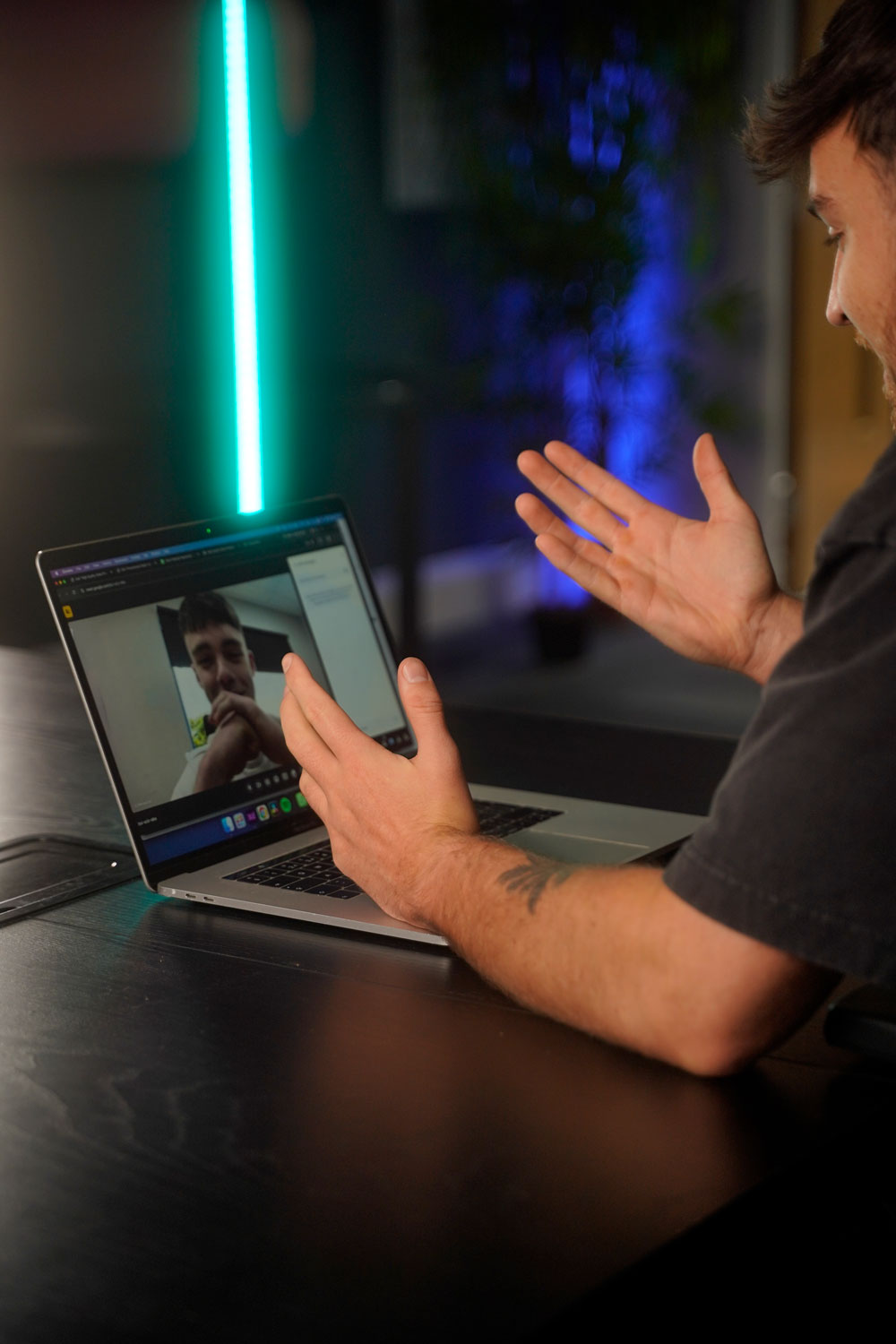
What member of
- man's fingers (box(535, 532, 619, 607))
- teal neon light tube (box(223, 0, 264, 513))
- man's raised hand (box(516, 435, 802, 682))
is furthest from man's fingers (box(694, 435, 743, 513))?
teal neon light tube (box(223, 0, 264, 513))

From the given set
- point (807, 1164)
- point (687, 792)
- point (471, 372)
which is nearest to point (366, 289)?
point (471, 372)

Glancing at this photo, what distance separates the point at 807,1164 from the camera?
736mm

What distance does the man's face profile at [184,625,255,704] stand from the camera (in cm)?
119

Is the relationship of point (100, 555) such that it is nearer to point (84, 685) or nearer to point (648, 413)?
point (84, 685)

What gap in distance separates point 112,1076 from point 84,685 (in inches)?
14.6

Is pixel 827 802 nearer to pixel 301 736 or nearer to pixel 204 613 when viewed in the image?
pixel 301 736

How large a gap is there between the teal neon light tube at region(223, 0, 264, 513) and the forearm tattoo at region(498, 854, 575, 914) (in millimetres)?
3436

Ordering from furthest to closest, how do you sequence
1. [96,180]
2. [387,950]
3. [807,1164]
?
[96,180]
[387,950]
[807,1164]

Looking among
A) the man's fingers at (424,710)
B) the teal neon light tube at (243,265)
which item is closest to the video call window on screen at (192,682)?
the man's fingers at (424,710)

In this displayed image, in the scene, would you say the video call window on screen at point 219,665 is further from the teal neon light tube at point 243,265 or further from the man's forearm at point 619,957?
the teal neon light tube at point 243,265

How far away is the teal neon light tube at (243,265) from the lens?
168 inches

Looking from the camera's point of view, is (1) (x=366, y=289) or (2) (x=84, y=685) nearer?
(2) (x=84, y=685)

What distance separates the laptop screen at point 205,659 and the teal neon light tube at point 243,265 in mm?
3026

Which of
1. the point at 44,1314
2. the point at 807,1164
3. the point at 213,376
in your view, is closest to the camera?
the point at 44,1314
